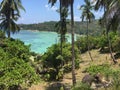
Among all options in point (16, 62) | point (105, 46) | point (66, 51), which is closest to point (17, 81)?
point (16, 62)

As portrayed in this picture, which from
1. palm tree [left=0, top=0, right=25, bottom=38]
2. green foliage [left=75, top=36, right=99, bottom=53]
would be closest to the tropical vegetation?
palm tree [left=0, top=0, right=25, bottom=38]

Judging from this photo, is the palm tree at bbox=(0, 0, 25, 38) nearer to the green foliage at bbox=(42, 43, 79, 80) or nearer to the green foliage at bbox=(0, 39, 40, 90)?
the green foliage at bbox=(42, 43, 79, 80)

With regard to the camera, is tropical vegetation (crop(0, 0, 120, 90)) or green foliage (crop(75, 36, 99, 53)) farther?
green foliage (crop(75, 36, 99, 53))

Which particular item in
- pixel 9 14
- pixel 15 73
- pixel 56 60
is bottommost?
pixel 56 60

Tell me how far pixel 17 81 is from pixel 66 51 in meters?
22.7

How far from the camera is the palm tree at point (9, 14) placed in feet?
134

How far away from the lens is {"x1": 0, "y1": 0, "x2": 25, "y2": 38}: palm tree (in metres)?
40.9

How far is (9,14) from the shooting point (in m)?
42.2

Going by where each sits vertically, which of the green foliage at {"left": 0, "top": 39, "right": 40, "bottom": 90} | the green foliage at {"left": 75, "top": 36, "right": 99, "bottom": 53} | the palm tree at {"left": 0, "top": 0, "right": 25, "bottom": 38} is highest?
the palm tree at {"left": 0, "top": 0, "right": 25, "bottom": 38}

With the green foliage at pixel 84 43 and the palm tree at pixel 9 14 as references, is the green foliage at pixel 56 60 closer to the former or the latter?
the palm tree at pixel 9 14

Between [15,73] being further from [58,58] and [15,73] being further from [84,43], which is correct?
[84,43]

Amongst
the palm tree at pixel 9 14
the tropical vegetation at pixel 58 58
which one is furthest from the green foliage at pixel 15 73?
the palm tree at pixel 9 14

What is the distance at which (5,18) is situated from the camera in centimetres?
4247

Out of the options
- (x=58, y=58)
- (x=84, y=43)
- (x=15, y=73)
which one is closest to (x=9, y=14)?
(x=58, y=58)
